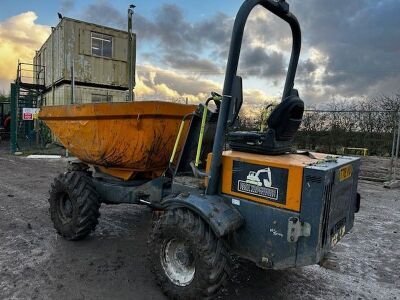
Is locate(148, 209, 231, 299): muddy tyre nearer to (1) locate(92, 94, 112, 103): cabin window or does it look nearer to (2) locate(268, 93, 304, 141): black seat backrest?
(2) locate(268, 93, 304, 141): black seat backrest

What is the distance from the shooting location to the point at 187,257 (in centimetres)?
348

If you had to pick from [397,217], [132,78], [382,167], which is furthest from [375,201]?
[132,78]

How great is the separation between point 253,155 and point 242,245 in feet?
2.74

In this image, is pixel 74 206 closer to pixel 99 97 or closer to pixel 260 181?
pixel 260 181

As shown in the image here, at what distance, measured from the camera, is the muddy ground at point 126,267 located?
371cm

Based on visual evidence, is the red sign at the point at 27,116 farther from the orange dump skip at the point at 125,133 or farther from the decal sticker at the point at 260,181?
the decal sticker at the point at 260,181

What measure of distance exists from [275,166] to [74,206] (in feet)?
9.26

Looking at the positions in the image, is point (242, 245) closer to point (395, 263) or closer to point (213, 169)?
point (213, 169)

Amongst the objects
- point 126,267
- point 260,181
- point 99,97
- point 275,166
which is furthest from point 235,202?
point 99,97

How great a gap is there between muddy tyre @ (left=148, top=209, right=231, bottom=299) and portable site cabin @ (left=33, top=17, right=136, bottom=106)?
16.7 m

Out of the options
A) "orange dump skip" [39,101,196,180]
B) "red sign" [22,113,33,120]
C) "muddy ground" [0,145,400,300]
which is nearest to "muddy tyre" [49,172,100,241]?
"muddy ground" [0,145,400,300]

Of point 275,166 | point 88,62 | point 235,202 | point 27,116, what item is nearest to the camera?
point 275,166

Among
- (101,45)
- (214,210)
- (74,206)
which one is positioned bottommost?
(74,206)

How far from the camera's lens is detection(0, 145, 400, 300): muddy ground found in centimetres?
371
